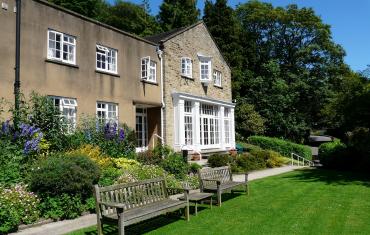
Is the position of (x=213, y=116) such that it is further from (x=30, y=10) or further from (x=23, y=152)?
(x=23, y=152)

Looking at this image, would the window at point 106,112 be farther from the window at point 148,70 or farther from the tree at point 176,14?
the tree at point 176,14

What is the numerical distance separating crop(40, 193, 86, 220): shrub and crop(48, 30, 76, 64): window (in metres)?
7.82

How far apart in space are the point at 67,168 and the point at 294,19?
141ft

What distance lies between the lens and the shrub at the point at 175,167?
1435 centimetres

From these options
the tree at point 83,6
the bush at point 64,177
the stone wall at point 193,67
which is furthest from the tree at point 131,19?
the bush at point 64,177

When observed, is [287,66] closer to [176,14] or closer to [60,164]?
[176,14]

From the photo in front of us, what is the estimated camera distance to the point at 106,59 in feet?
59.3

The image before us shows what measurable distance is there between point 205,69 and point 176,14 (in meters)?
18.9

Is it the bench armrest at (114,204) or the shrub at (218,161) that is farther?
the shrub at (218,161)

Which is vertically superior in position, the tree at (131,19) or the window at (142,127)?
the tree at (131,19)

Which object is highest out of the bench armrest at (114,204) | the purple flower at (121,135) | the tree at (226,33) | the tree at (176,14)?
the tree at (176,14)

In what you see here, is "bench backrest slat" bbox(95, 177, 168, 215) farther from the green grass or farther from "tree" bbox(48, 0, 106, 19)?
"tree" bbox(48, 0, 106, 19)

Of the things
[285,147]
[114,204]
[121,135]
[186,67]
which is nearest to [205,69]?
[186,67]

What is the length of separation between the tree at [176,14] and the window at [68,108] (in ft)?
93.0
